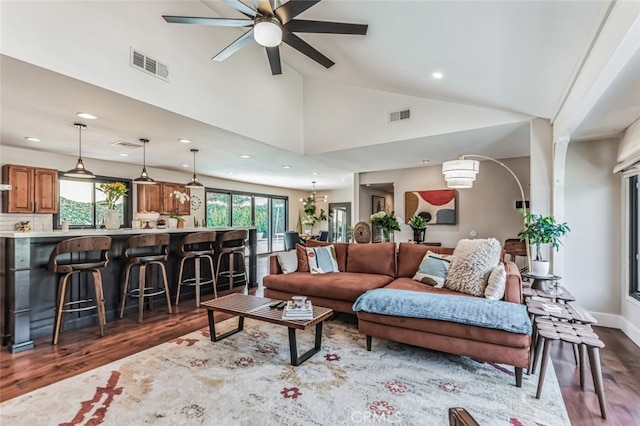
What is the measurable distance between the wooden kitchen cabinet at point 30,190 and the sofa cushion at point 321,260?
4629 mm

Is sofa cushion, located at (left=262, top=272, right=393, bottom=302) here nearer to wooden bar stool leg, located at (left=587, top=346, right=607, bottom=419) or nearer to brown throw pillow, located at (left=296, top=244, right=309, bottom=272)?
brown throw pillow, located at (left=296, top=244, right=309, bottom=272)

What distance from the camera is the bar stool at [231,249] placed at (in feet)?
16.3

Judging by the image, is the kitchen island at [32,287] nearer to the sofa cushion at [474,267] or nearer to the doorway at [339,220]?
the sofa cushion at [474,267]

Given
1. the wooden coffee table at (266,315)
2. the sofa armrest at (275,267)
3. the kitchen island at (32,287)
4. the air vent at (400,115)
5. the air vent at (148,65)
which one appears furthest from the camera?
the air vent at (400,115)

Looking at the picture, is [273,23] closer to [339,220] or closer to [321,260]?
[321,260]

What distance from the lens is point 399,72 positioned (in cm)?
373

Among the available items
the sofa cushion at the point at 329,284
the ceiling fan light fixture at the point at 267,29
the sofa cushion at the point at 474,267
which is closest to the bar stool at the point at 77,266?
the sofa cushion at the point at 329,284

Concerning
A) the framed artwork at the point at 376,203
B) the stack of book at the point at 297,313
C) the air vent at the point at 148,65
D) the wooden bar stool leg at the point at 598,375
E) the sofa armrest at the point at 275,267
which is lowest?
the wooden bar stool leg at the point at 598,375

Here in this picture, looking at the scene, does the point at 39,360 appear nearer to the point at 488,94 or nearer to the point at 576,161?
the point at 488,94

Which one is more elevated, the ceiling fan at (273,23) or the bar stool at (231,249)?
the ceiling fan at (273,23)

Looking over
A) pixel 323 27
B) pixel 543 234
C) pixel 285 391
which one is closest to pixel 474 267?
pixel 543 234

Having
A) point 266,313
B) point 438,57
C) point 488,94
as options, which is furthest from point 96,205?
point 488,94

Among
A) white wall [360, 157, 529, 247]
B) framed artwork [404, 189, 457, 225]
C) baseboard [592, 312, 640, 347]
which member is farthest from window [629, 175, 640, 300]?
framed artwork [404, 189, 457, 225]

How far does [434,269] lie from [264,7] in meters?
2.99
